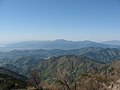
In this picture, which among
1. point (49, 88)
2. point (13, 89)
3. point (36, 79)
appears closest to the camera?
point (36, 79)

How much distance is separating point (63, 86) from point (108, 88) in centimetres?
2189

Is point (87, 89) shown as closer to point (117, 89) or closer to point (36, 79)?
point (117, 89)

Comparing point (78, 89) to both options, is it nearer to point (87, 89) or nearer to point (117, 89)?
point (87, 89)

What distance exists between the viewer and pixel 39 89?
103000mm

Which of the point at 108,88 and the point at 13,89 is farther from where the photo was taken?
the point at 13,89

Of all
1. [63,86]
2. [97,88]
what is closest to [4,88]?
[63,86]

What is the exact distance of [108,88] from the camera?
323 feet

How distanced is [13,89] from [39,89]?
1033 inches

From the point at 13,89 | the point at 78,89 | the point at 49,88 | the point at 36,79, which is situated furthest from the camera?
the point at 13,89

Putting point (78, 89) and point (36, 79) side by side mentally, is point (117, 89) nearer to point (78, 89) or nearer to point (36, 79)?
point (78, 89)

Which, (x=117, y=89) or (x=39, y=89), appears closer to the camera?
(x=117, y=89)

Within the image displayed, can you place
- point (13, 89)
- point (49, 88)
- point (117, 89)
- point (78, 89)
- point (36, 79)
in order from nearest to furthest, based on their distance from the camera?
point (117, 89) < point (36, 79) < point (78, 89) < point (49, 88) < point (13, 89)

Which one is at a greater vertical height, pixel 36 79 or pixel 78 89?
pixel 36 79

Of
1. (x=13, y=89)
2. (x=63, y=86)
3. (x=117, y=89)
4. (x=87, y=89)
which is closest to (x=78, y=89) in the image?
(x=87, y=89)
